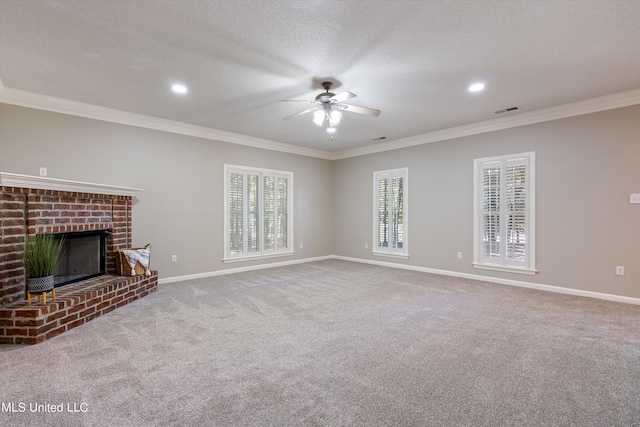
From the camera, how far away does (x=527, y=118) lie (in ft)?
15.7

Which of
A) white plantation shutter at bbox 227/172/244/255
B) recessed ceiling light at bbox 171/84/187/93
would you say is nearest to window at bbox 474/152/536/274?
white plantation shutter at bbox 227/172/244/255

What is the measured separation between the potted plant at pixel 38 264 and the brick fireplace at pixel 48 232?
14 centimetres

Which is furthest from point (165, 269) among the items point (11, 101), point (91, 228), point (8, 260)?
point (11, 101)

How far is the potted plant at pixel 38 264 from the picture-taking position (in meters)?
3.00

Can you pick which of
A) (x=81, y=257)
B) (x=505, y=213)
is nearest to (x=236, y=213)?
(x=81, y=257)

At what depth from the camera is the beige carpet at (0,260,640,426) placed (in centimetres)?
182

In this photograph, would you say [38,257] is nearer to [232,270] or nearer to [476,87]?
[232,270]

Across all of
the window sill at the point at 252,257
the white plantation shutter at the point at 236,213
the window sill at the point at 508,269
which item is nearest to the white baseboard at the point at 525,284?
the window sill at the point at 508,269

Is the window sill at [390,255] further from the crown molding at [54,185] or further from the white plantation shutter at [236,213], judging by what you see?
the crown molding at [54,185]

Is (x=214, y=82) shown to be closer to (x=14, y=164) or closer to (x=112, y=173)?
(x=112, y=173)

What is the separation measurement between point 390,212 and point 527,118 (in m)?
2.99

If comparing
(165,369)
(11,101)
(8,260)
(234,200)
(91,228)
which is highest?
(11,101)

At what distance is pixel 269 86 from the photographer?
372 centimetres

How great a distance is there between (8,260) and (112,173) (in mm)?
1953
